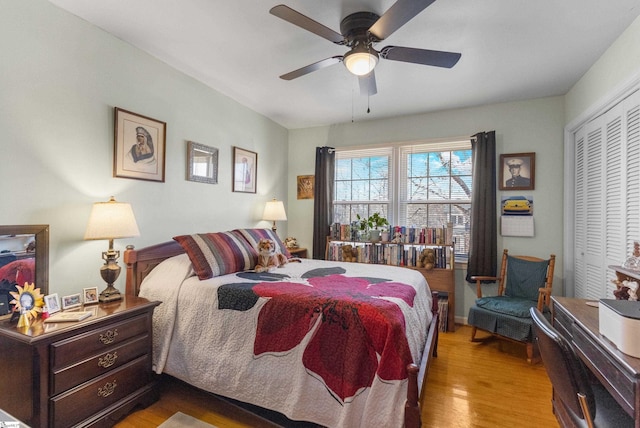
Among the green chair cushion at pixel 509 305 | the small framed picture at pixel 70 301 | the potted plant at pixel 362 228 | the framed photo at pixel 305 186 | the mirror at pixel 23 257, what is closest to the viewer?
the mirror at pixel 23 257

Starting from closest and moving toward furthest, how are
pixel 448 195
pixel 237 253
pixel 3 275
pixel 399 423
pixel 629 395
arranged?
pixel 629 395, pixel 399 423, pixel 3 275, pixel 237 253, pixel 448 195

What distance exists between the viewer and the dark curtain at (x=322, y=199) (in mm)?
4250

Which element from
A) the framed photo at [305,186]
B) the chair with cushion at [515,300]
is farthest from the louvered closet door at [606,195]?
the framed photo at [305,186]

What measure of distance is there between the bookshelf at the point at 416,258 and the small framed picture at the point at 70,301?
272cm

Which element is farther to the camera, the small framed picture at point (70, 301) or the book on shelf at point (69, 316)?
the small framed picture at point (70, 301)

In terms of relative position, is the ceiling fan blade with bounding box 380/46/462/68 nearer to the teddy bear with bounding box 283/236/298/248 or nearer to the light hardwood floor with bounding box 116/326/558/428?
the light hardwood floor with bounding box 116/326/558/428

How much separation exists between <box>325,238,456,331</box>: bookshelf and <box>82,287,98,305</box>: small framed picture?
2.61 meters

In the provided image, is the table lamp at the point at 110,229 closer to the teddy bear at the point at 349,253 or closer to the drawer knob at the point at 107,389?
the drawer knob at the point at 107,389

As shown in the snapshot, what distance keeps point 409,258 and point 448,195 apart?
94cm

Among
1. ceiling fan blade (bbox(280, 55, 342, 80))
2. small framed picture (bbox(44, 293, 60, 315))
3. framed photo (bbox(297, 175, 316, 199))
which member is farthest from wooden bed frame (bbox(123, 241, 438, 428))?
framed photo (bbox(297, 175, 316, 199))

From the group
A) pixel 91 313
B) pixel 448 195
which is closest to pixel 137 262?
pixel 91 313

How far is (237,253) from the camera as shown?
2.58 meters

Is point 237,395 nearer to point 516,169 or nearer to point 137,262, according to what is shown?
point 137,262

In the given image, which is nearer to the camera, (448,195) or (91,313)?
(91,313)
